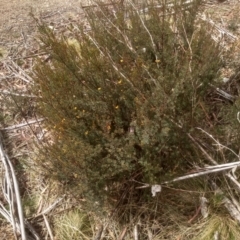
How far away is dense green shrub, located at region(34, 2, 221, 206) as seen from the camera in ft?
7.50

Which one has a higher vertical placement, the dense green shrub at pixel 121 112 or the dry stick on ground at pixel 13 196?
the dense green shrub at pixel 121 112

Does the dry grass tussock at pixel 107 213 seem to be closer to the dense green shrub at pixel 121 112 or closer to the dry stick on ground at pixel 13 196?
the dry stick on ground at pixel 13 196

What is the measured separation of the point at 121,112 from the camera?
2490mm

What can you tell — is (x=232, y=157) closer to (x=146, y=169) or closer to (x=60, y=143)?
(x=146, y=169)

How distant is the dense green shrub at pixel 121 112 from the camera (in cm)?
229

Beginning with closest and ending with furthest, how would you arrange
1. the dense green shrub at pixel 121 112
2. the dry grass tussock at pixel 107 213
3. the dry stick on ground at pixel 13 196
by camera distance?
1. the dense green shrub at pixel 121 112
2. the dry grass tussock at pixel 107 213
3. the dry stick on ground at pixel 13 196

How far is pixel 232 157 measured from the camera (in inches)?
99.8

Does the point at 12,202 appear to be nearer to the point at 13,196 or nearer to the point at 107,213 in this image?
the point at 13,196

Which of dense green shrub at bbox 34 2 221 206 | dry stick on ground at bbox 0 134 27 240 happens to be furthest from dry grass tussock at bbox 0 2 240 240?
dense green shrub at bbox 34 2 221 206

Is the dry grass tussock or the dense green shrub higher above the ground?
the dense green shrub

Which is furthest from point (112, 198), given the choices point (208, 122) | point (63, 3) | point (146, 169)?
point (63, 3)

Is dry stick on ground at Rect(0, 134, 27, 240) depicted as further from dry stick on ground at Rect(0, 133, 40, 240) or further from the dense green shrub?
the dense green shrub

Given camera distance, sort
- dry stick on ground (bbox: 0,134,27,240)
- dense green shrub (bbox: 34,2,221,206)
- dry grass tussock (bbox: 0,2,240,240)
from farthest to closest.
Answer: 1. dry stick on ground (bbox: 0,134,27,240)
2. dry grass tussock (bbox: 0,2,240,240)
3. dense green shrub (bbox: 34,2,221,206)

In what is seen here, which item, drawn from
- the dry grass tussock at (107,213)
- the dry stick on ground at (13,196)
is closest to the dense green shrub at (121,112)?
the dry grass tussock at (107,213)
